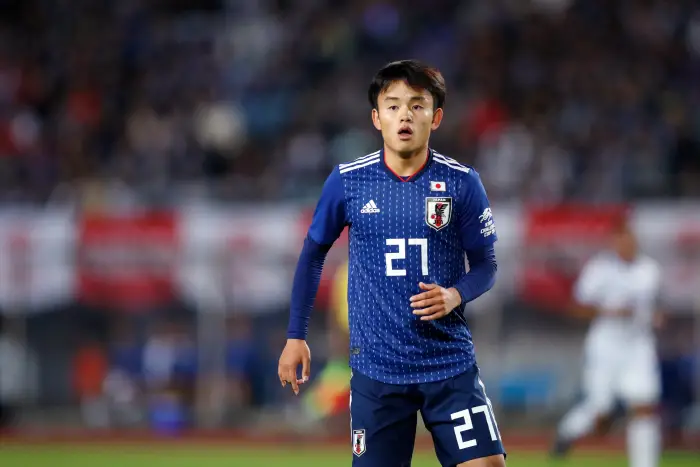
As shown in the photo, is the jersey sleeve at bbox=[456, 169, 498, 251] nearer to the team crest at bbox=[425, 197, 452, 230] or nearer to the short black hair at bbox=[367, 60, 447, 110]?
the team crest at bbox=[425, 197, 452, 230]

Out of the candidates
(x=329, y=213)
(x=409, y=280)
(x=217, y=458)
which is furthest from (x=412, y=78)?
(x=217, y=458)

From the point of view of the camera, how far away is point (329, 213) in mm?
5160

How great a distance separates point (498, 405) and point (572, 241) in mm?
2172

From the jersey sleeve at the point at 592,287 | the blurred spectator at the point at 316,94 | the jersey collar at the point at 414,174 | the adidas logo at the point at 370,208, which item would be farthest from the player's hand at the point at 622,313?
the adidas logo at the point at 370,208

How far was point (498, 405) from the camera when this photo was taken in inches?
554

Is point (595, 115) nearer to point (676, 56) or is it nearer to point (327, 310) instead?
point (676, 56)

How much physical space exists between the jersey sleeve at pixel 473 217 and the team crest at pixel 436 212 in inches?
2.5

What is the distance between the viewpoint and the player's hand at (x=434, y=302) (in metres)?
4.85

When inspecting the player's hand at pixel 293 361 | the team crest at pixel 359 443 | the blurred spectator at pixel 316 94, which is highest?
the blurred spectator at pixel 316 94

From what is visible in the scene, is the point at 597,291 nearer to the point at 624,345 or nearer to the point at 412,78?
the point at 624,345

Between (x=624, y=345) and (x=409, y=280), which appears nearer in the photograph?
(x=409, y=280)

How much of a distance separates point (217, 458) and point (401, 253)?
719 cm

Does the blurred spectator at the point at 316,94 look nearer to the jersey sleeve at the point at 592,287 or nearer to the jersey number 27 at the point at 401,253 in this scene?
the jersey sleeve at the point at 592,287

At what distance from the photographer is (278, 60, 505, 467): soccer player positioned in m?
5.00
